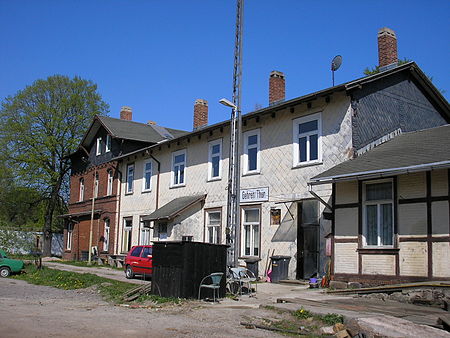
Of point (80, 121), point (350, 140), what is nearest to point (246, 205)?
point (350, 140)

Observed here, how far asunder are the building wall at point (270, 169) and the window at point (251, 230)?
0.51m

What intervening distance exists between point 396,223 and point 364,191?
1458mm

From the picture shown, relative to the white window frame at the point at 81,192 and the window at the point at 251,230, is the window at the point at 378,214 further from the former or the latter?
the white window frame at the point at 81,192

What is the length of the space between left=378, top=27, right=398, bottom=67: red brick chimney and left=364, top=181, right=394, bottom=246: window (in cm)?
612

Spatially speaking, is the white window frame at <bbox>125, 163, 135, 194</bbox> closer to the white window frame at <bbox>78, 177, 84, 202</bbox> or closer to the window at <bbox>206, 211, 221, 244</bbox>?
the white window frame at <bbox>78, 177, 84, 202</bbox>

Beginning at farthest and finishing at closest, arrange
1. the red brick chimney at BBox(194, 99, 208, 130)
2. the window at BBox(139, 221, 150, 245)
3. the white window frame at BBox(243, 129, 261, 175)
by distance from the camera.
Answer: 1. the red brick chimney at BBox(194, 99, 208, 130)
2. the window at BBox(139, 221, 150, 245)
3. the white window frame at BBox(243, 129, 261, 175)

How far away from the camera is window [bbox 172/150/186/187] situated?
25.8 m

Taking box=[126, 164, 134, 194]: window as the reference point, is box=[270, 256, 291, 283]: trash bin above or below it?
below

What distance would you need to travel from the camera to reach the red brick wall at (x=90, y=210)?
31984 millimetres

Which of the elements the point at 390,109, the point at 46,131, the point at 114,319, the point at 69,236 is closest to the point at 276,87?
the point at 390,109

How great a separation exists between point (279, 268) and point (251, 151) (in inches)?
211

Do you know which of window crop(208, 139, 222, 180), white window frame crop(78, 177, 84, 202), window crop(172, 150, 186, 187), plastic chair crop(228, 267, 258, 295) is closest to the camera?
plastic chair crop(228, 267, 258, 295)

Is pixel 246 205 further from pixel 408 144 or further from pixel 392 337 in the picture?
pixel 392 337

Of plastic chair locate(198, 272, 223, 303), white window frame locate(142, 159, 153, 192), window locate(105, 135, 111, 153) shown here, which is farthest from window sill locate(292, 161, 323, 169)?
window locate(105, 135, 111, 153)
